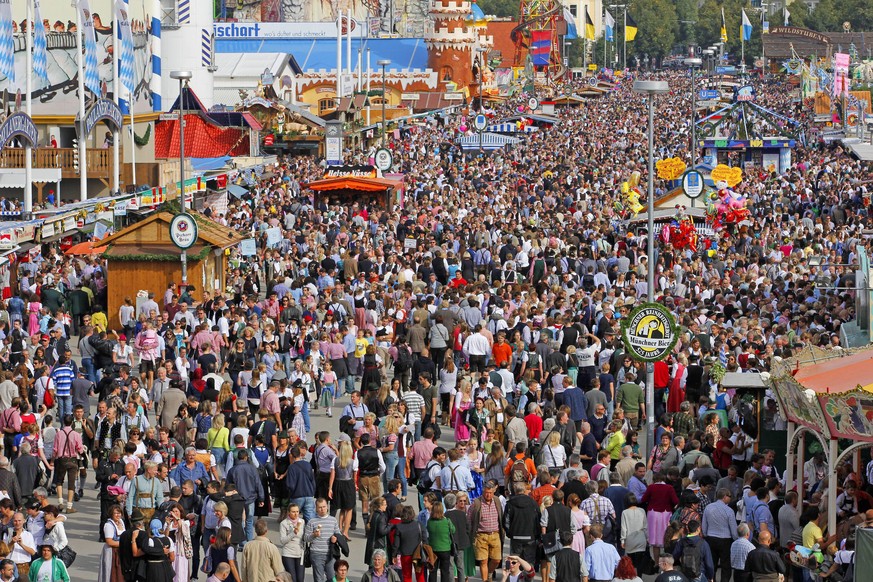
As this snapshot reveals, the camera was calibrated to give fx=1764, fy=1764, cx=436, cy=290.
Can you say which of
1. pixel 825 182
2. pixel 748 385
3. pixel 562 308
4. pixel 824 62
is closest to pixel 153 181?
pixel 825 182

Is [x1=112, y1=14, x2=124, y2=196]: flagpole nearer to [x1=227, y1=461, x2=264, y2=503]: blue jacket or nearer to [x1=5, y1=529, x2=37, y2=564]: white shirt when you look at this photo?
[x1=227, y1=461, x2=264, y2=503]: blue jacket

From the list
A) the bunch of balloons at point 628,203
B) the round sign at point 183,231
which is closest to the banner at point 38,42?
the bunch of balloons at point 628,203

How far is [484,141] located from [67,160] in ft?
60.2

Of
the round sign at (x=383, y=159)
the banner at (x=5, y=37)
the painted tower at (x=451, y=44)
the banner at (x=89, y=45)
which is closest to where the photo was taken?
the banner at (x=5, y=37)

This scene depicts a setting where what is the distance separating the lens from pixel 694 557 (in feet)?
43.9

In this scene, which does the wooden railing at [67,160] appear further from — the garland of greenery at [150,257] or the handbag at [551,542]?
the handbag at [551,542]

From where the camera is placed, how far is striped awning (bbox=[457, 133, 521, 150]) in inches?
2307

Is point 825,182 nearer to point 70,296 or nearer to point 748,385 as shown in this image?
point 70,296

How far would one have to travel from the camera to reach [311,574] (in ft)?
49.4

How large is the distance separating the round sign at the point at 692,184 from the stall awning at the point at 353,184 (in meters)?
8.26

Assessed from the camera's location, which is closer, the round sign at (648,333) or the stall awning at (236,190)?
Answer: the round sign at (648,333)

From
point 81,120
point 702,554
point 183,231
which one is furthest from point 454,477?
point 81,120

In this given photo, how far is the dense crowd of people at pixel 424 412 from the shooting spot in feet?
45.8

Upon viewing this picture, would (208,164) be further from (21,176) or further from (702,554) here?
(702,554)
